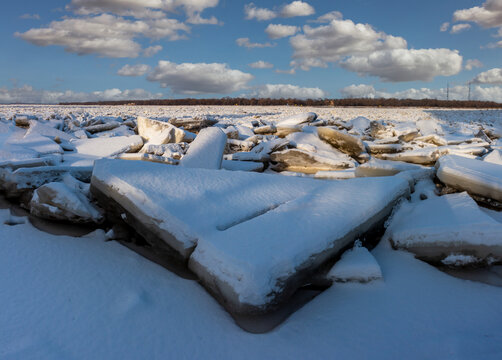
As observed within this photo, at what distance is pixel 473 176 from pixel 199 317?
220cm

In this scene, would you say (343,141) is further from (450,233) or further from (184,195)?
(184,195)

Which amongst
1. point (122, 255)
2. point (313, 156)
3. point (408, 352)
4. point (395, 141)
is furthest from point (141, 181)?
point (395, 141)

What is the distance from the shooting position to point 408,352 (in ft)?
4.32

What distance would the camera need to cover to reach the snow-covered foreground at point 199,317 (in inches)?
51.6

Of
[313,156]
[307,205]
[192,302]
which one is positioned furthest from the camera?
[313,156]

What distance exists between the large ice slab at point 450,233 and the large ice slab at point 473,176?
1.08 ft

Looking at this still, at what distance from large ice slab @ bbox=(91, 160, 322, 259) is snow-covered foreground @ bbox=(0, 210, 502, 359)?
0.26 m

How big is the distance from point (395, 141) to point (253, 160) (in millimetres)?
3090

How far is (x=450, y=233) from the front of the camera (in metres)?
1.88

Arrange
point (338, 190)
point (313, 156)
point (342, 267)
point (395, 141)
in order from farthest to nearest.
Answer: point (395, 141), point (313, 156), point (338, 190), point (342, 267)

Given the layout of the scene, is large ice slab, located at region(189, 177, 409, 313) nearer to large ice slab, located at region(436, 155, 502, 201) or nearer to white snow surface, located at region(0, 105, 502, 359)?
white snow surface, located at region(0, 105, 502, 359)

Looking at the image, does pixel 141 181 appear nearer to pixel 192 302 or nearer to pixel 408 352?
pixel 192 302

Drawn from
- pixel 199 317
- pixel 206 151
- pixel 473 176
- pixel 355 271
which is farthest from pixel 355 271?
pixel 206 151

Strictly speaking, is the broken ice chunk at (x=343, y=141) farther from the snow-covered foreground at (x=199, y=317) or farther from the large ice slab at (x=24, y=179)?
the large ice slab at (x=24, y=179)
